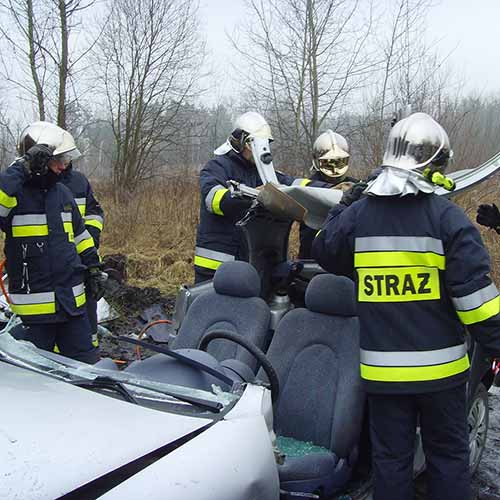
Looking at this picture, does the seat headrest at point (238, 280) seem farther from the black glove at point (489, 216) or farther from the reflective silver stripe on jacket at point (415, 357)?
the black glove at point (489, 216)

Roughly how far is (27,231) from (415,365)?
2586 mm

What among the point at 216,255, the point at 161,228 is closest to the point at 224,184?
the point at 216,255

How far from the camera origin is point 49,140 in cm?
393

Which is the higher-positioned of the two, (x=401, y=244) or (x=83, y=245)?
(x=401, y=244)

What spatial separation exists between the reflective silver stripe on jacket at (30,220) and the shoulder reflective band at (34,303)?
462 millimetres

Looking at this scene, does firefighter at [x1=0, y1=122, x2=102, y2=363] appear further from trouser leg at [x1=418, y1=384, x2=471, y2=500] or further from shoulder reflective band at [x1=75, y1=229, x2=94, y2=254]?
trouser leg at [x1=418, y1=384, x2=471, y2=500]

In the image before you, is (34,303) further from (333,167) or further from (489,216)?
(489,216)

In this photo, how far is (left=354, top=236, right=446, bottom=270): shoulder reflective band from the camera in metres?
2.52

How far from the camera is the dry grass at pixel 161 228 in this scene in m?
9.48

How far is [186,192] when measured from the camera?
12.3 m

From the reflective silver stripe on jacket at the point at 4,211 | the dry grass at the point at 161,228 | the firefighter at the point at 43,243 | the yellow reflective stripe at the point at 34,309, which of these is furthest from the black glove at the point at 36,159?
the dry grass at the point at 161,228

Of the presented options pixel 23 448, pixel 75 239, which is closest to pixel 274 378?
pixel 23 448

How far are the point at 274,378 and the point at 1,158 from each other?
13.5 meters

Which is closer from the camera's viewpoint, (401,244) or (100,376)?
(100,376)
